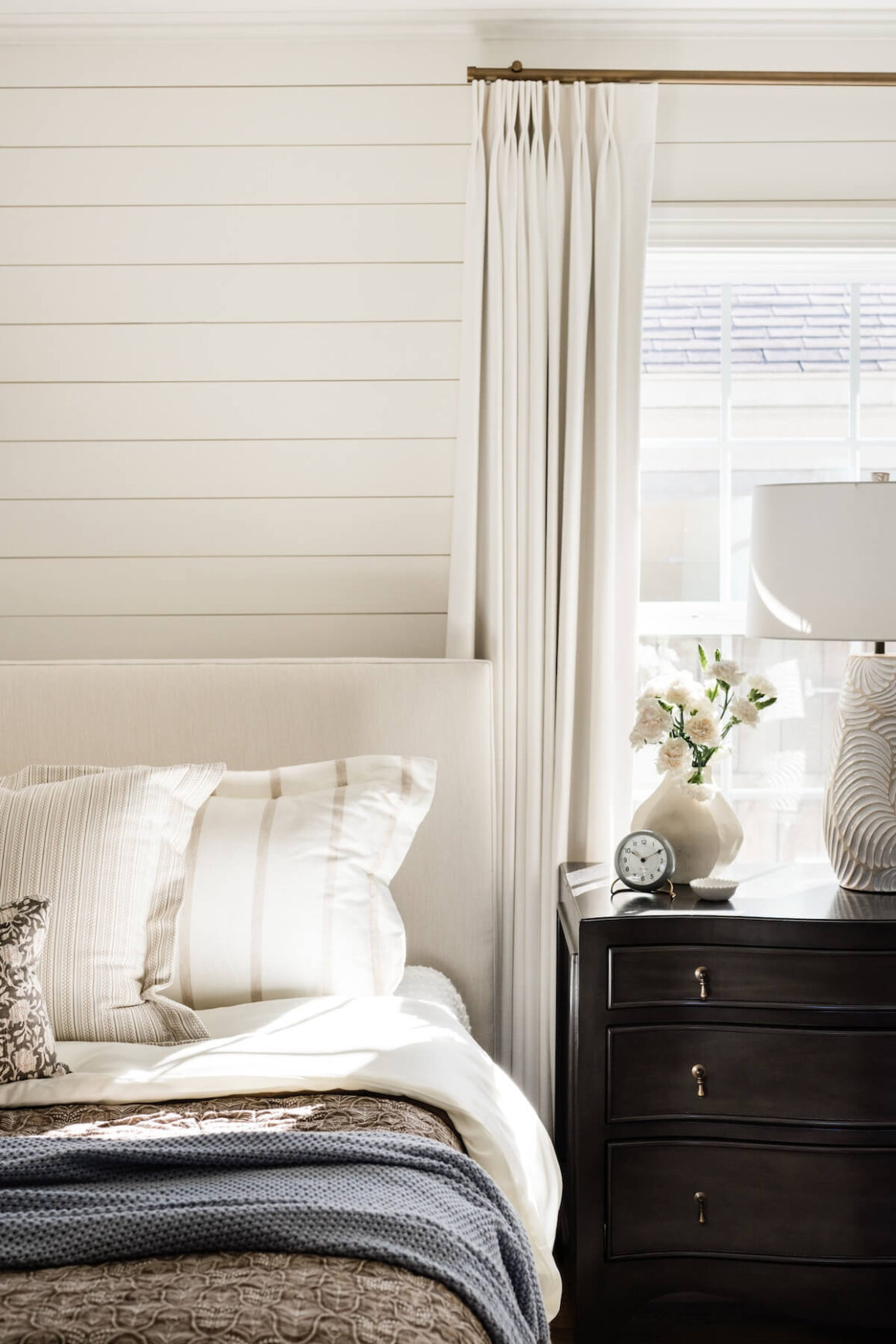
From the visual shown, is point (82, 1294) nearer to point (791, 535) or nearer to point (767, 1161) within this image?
point (767, 1161)

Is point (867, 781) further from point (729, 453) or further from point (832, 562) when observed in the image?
point (729, 453)

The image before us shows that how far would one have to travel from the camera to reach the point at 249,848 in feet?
6.08

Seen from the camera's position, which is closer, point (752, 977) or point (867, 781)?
point (752, 977)

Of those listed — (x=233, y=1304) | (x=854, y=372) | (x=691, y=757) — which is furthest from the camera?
(x=854, y=372)

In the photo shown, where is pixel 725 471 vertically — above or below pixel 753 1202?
above

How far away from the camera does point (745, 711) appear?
2.11 metres

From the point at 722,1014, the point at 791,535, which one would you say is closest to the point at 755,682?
the point at 791,535

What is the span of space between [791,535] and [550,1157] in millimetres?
1216

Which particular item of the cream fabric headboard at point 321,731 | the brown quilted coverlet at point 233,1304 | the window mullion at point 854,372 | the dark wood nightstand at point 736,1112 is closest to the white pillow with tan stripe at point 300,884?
the cream fabric headboard at point 321,731

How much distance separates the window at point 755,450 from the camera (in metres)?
2.54

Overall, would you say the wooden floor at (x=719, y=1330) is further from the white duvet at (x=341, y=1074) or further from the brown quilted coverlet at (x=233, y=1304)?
the brown quilted coverlet at (x=233, y=1304)

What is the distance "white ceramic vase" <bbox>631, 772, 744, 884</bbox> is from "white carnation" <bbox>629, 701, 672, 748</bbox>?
11 cm

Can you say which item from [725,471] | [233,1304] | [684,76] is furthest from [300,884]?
[684,76]

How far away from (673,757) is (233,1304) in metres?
1.39
